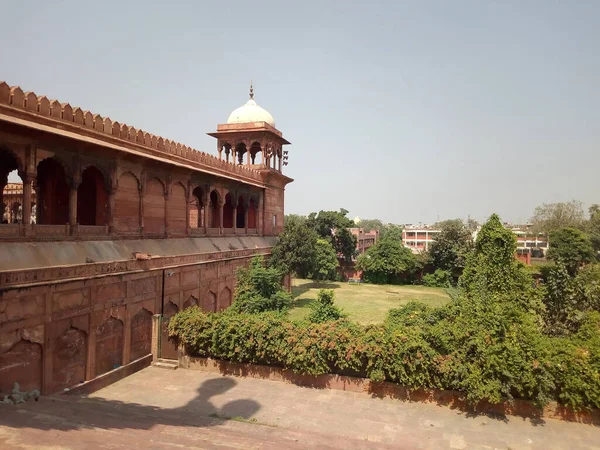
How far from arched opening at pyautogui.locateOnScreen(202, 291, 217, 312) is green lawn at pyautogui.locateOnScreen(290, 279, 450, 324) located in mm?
4672

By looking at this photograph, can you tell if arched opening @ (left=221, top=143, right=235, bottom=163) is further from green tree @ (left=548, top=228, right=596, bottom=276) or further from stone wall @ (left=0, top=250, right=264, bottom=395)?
green tree @ (left=548, top=228, right=596, bottom=276)

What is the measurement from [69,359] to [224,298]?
32.6 feet

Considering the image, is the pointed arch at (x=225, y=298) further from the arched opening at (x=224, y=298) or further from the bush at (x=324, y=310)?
the bush at (x=324, y=310)

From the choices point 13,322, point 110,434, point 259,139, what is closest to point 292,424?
point 110,434

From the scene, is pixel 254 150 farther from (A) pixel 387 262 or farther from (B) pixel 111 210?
(A) pixel 387 262

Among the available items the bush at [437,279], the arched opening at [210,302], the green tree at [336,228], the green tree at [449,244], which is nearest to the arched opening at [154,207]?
the arched opening at [210,302]

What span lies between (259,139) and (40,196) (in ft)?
47.7

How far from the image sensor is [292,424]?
982 cm

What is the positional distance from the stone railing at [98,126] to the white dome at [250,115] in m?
6.49

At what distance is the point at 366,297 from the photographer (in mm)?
32781

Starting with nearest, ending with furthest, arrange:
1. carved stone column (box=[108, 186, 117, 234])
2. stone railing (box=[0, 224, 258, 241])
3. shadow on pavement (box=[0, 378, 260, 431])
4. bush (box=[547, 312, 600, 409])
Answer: shadow on pavement (box=[0, 378, 260, 431]) < bush (box=[547, 312, 600, 409]) < stone railing (box=[0, 224, 258, 241]) < carved stone column (box=[108, 186, 117, 234])

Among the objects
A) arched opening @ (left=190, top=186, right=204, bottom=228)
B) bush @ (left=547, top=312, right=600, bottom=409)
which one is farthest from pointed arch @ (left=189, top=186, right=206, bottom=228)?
bush @ (left=547, top=312, right=600, bottom=409)

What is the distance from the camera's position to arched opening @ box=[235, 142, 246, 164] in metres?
28.5

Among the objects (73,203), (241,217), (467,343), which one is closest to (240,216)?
(241,217)
